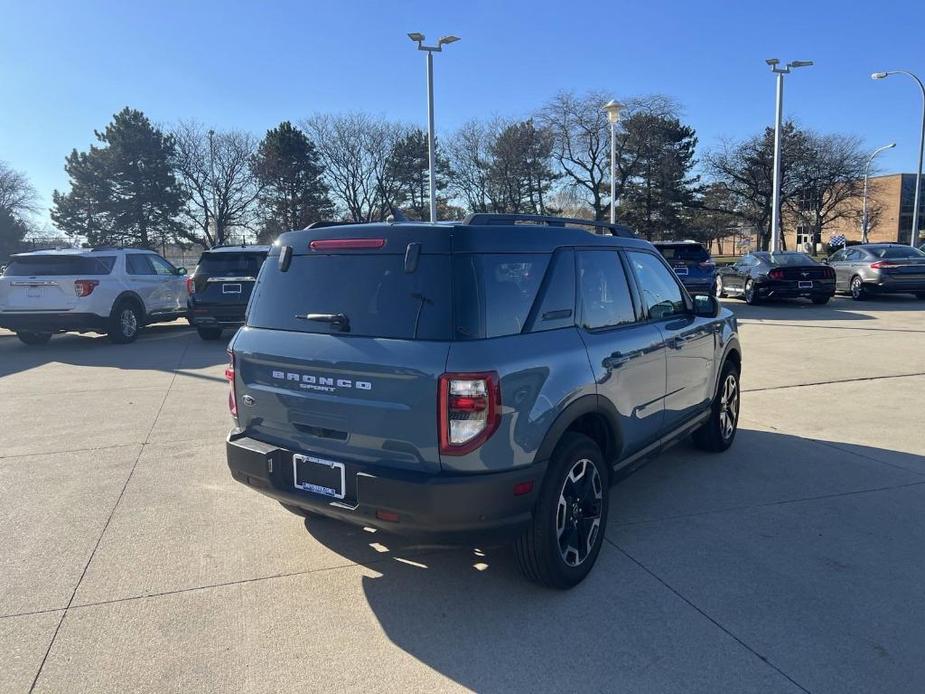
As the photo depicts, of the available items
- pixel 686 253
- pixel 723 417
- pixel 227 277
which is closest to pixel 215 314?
pixel 227 277

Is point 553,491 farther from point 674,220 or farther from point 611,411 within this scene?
point 674,220

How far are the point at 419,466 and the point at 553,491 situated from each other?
699 millimetres

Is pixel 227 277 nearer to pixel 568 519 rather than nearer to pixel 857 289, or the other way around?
pixel 568 519

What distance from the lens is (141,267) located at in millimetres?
13266

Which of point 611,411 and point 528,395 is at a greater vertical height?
point 528,395

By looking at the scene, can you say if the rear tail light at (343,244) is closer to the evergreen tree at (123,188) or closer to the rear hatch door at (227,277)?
the rear hatch door at (227,277)

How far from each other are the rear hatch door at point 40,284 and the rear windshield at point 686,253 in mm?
12910

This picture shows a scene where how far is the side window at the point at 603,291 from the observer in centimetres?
371

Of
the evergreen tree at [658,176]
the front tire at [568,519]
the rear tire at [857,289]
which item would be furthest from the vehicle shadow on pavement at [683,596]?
the evergreen tree at [658,176]

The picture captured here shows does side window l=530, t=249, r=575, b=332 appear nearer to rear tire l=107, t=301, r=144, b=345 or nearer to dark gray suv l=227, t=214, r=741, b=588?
dark gray suv l=227, t=214, r=741, b=588

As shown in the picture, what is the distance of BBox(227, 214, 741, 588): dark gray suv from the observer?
287 centimetres

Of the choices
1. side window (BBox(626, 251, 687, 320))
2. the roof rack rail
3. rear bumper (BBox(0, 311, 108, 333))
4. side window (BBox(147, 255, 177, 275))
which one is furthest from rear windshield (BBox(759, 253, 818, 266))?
rear bumper (BBox(0, 311, 108, 333))

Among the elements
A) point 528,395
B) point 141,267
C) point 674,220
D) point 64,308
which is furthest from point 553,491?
point 674,220

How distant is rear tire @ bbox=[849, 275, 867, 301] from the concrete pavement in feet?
49.2
